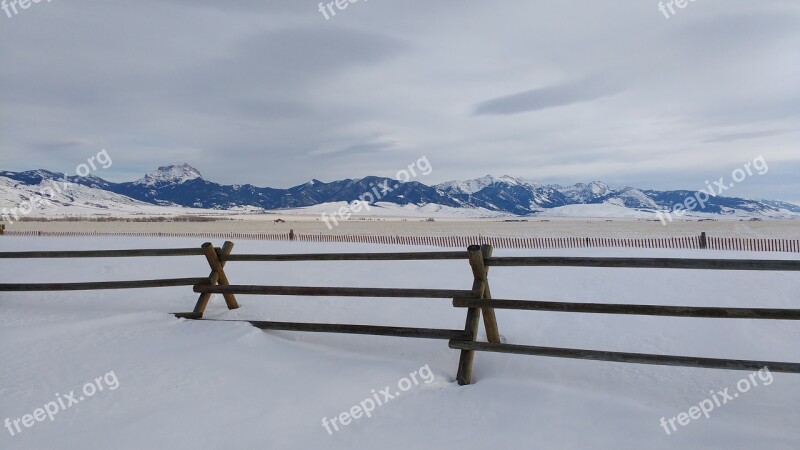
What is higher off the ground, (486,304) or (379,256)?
(379,256)

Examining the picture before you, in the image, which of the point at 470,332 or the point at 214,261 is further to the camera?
the point at 214,261

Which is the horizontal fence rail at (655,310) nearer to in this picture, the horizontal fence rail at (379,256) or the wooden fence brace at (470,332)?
the wooden fence brace at (470,332)

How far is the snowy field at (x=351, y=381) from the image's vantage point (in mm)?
4473

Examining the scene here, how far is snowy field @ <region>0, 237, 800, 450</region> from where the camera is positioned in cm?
447

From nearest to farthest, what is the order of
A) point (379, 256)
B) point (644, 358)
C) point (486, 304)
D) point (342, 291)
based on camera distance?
point (644, 358), point (486, 304), point (342, 291), point (379, 256)

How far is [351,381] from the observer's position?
5.52m

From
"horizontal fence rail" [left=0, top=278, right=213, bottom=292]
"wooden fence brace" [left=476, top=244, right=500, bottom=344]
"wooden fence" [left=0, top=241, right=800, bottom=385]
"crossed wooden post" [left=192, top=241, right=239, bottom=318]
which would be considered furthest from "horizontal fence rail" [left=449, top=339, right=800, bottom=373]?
"horizontal fence rail" [left=0, top=278, right=213, bottom=292]

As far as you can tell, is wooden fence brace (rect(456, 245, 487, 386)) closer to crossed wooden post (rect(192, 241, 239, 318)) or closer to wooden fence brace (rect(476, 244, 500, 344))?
wooden fence brace (rect(476, 244, 500, 344))

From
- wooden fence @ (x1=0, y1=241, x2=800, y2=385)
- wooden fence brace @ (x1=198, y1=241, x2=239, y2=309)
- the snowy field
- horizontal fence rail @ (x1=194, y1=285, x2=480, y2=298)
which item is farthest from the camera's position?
wooden fence brace @ (x1=198, y1=241, x2=239, y2=309)

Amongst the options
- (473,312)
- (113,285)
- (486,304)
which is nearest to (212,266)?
(113,285)

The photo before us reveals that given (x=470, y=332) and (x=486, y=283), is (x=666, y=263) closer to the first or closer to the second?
(x=486, y=283)

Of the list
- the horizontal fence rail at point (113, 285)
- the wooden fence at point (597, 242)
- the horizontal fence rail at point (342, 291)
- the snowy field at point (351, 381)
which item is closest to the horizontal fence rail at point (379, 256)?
the horizontal fence rail at point (342, 291)

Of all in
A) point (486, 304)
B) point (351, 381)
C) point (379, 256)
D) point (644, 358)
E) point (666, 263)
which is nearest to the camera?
point (644, 358)

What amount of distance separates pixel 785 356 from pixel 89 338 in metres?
9.04
